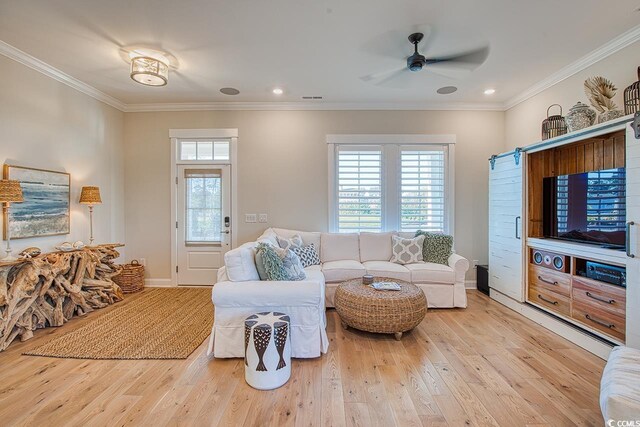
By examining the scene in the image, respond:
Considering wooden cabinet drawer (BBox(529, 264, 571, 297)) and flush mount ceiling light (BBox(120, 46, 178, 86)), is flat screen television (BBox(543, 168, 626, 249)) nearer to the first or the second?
wooden cabinet drawer (BBox(529, 264, 571, 297))

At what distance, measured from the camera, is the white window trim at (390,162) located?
445 cm

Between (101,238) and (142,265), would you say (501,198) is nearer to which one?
(142,265)

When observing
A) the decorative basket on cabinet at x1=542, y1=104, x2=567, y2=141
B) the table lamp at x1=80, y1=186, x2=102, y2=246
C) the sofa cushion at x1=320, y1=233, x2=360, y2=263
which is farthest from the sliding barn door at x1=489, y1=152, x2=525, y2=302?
the table lamp at x1=80, y1=186, x2=102, y2=246

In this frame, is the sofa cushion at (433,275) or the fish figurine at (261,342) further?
the sofa cushion at (433,275)

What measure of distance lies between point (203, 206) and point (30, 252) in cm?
202

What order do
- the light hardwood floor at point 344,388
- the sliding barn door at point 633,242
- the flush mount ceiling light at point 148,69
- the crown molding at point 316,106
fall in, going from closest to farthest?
the light hardwood floor at point 344,388 < the sliding barn door at point 633,242 < the flush mount ceiling light at point 148,69 < the crown molding at point 316,106

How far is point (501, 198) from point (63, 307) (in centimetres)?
560

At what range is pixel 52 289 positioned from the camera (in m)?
3.04

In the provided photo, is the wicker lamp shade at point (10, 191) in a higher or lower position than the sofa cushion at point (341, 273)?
higher

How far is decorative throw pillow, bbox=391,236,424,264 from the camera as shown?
3938 mm

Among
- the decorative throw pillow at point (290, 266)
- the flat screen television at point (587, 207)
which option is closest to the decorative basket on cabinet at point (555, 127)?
the flat screen television at point (587, 207)

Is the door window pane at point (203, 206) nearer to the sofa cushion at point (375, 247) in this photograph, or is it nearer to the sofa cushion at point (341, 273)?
the sofa cushion at point (341, 273)

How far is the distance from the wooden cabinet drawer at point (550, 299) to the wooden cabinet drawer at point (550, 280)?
0.11 ft

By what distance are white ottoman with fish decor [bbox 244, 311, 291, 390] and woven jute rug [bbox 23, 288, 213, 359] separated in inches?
33.0
